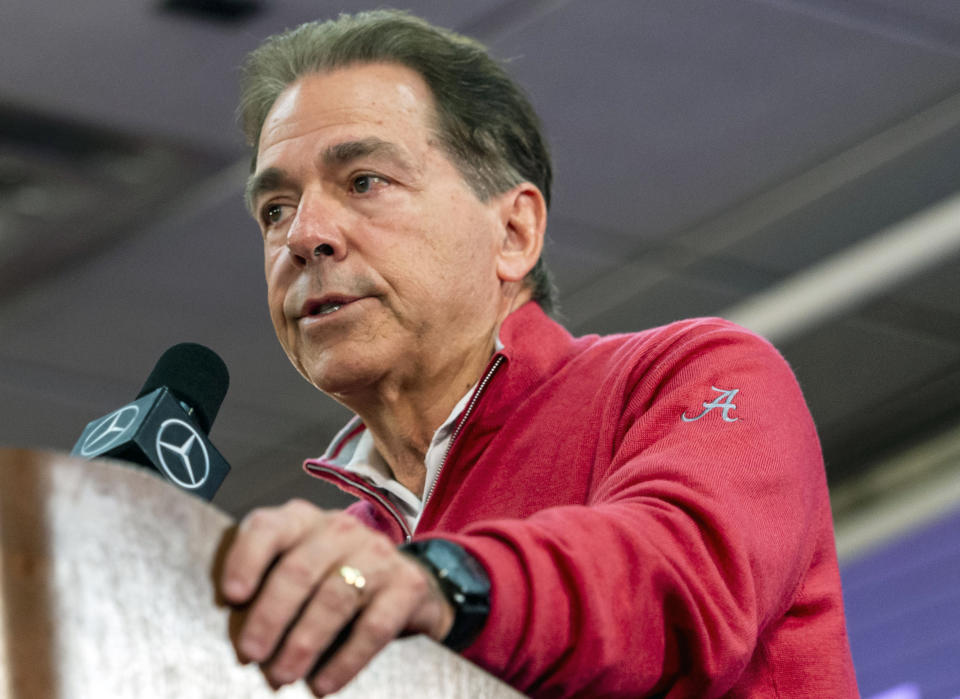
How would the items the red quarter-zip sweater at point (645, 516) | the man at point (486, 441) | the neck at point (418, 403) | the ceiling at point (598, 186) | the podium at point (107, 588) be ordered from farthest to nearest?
1. the ceiling at point (598, 186)
2. the neck at point (418, 403)
3. the red quarter-zip sweater at point (645, 516)
4. the man at point (486, 441)
5. the podium at point (107, 588)

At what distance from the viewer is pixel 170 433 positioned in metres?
1.08

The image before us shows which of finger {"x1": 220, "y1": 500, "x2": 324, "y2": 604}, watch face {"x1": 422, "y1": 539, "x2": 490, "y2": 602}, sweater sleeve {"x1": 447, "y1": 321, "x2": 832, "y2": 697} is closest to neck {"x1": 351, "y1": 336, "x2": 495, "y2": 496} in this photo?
sweater sleeve {"x1": 447, "y1": 321, "x2": 832, "y2": 697}

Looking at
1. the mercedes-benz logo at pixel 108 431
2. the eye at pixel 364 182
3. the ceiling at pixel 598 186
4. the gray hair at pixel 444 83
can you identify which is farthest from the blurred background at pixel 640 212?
the mercedes-benz logo at pixel 108 431

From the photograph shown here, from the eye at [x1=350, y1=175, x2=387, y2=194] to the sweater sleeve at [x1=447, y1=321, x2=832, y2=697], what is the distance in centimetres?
37

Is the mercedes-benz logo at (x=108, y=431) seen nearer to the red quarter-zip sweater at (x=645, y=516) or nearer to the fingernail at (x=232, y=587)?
the red quarter-zip sweater at (x=645, y=516)

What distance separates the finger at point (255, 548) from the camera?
2.02 ft

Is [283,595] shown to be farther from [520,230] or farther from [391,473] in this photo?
[520,230]

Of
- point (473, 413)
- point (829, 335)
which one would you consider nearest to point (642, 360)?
point (473, 413)

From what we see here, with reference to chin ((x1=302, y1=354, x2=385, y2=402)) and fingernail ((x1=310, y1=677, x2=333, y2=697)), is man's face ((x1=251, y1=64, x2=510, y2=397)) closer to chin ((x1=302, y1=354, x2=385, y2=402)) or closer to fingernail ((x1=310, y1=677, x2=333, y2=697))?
chin ((x1=302, y1=354, x2=385, y2=402))

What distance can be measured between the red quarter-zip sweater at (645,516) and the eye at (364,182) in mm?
193

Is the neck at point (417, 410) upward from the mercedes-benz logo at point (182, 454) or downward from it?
downward

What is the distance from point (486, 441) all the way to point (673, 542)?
0.53 metres

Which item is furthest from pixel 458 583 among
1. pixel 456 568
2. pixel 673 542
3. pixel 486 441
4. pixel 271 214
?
pixel 271 214

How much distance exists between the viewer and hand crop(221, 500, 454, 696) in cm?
62
